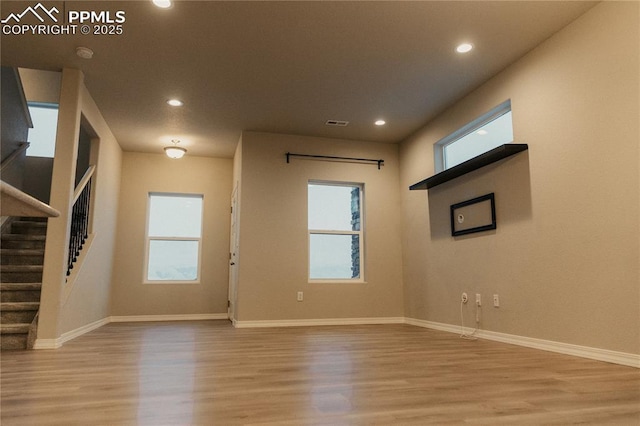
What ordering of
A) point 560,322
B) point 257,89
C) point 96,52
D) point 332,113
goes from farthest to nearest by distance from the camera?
point 332,113 → point 257,89 → point 96,52 → point 560,322

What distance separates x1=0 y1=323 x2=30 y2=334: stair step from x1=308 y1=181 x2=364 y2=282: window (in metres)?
3.17

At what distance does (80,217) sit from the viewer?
464 centimetres

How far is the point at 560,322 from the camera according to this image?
10.7 ft

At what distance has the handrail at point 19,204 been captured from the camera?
1.01 meters

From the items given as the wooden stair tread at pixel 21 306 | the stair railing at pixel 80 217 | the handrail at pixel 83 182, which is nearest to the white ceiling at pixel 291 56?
the handrail at pixel 83 182

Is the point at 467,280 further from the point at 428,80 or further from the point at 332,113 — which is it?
the point at 332,113

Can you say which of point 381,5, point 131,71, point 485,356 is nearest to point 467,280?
point 485,356

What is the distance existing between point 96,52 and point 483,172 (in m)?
3.76

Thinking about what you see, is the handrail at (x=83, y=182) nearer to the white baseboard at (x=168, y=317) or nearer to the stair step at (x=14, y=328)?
the stair step at (x=14, y=328)

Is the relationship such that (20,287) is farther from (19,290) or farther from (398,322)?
(398,322)

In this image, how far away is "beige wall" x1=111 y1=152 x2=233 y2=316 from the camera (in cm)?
627

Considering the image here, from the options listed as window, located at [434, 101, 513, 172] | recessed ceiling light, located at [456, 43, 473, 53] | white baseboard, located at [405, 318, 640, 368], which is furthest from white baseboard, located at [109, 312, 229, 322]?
recessed ceiling light, located at [456, 43, 473, 53]

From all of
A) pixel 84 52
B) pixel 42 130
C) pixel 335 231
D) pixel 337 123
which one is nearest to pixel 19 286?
pixel 84 52

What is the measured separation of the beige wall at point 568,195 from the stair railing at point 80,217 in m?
4.06
